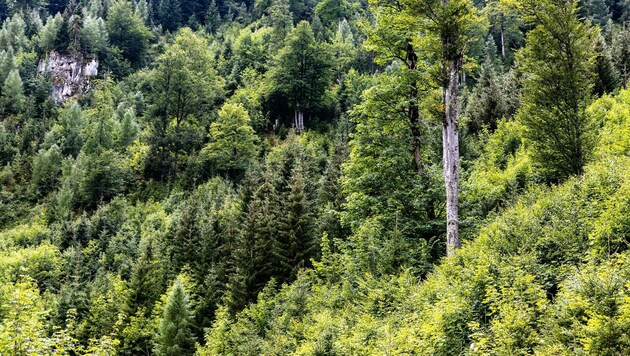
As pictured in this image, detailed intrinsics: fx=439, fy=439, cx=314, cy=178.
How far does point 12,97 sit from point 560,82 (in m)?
78.6

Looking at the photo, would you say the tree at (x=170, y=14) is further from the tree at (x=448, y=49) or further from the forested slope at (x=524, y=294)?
the forested slope at (x=524, y=294)

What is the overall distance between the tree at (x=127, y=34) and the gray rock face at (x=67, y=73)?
31.3ft

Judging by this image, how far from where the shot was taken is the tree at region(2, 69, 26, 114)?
6888 cm

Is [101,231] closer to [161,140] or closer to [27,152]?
[161,140]

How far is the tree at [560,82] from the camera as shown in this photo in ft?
47.6

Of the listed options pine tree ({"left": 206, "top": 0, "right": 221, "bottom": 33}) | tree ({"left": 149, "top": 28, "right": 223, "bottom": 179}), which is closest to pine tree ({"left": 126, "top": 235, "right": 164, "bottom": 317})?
tree ({"left": 149, "top": 28, "right": 223, "bottom": 179})

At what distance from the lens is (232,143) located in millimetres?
43656

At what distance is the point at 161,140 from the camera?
153 ft

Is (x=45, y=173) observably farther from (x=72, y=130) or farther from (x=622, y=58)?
(x=622, y=58)

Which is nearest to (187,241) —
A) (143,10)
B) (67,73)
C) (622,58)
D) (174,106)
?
(174,106)

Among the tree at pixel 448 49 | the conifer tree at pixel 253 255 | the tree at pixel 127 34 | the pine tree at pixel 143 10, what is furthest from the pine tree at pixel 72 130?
the tree at pixel 448 49

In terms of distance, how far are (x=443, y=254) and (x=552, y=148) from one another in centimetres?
519

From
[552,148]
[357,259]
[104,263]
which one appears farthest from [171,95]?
[552,148]

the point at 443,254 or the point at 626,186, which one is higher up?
the point at 626,186
